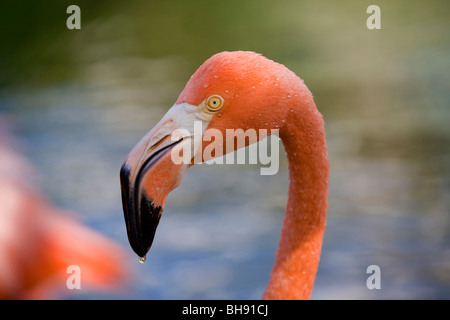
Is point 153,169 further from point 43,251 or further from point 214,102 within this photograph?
point 43,251

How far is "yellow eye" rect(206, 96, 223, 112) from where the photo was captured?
1700 millimetres

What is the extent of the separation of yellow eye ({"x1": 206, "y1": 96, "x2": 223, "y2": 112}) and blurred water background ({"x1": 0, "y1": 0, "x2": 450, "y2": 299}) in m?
2.14

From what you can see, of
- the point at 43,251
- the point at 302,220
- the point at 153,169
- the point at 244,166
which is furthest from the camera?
the point at 244,166

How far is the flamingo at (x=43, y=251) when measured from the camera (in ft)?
10.1

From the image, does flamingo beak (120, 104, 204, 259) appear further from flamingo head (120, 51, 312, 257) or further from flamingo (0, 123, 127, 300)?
flamingo (0, 123, 127, 300)

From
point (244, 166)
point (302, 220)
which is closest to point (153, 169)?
point (302, 220)

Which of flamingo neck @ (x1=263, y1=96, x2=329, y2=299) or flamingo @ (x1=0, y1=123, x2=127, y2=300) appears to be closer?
flamingo neck @ (x1=263, y1=96, x2=329, y2=299)

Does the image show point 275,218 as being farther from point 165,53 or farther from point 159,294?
point 165,53

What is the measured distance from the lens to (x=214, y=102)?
1704mm

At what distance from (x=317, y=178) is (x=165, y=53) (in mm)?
5584

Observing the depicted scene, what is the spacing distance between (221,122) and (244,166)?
3713 millimetres

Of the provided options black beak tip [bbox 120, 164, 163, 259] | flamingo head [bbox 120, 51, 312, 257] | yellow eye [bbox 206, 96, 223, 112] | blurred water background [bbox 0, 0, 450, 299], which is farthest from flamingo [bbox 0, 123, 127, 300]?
yellow eye [bbox 206, 96, 223, 112]

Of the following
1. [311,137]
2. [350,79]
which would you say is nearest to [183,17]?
[350,79]

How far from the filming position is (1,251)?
9.92 ft
